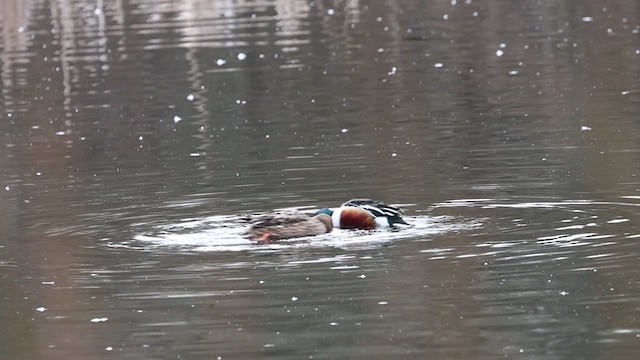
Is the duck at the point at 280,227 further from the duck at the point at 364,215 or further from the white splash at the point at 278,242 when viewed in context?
the duck at the point at 364,215

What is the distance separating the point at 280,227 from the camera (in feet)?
43.4

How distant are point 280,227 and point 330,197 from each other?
2.10 meters

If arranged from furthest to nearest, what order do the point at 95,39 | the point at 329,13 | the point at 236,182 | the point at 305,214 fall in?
1. the point at 329,13
2. the point at 95,39
3. the point at 236,182
4. the point at 305,214

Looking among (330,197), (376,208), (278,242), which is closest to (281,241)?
(278,242)

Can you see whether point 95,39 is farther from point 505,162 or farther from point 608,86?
point 505,162

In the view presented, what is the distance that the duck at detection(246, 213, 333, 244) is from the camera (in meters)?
13.2

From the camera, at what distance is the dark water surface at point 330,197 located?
10.4 m

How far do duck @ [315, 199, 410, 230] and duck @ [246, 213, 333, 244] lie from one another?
33cm

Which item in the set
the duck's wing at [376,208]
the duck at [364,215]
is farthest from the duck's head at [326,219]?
the duck's wing at [376,208]

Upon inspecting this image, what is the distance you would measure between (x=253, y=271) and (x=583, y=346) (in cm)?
326

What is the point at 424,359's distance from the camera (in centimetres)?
945

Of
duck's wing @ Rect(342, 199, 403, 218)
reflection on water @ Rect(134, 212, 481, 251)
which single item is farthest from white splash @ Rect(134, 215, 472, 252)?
duck's wing @ Rect(342, 199, 403, 218)

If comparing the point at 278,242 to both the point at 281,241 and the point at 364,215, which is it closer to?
the point at 281,241

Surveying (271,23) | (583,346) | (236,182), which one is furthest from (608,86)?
(271,23)
